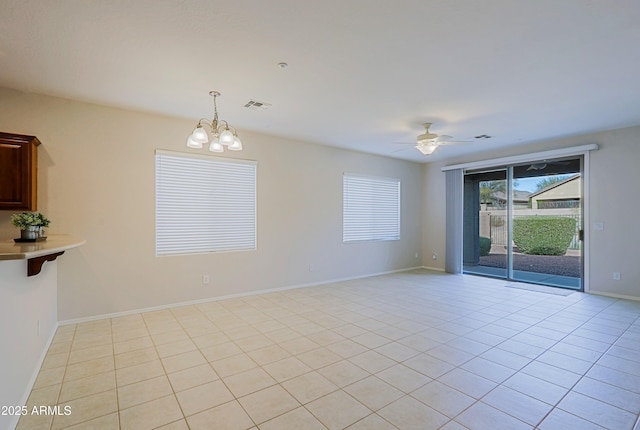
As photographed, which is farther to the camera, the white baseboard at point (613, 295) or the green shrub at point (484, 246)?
the green shrub at point (484, 246)

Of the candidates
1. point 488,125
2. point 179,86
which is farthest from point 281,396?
point 488,125

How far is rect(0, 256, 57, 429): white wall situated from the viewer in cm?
188

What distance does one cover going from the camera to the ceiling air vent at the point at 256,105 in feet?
12.6

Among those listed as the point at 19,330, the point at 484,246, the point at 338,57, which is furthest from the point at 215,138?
the point at 484,246

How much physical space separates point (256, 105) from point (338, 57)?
4.94 feet

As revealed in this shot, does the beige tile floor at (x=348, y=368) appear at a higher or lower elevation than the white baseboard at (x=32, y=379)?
lower

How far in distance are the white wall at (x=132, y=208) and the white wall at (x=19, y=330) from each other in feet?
2.96

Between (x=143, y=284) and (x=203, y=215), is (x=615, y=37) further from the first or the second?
(x=143, y=284)

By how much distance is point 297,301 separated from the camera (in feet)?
15.8

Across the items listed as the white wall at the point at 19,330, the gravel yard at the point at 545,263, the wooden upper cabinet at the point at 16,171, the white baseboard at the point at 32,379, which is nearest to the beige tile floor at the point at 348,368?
the white baseboard at the point at 32,379

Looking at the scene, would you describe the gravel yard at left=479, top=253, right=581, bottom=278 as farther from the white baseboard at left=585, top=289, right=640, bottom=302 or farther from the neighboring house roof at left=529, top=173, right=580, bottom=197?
the neighboring house roof at left=529, top=173, right=580, bottom=197

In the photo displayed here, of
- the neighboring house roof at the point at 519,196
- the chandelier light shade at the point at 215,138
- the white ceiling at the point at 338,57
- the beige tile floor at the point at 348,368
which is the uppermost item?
the white ceiling at the point at 338,57

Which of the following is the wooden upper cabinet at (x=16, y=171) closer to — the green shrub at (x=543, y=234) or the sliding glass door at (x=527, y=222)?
the sliding glass door at (x=527, y=222)

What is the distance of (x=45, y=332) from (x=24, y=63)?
8.51 feet
